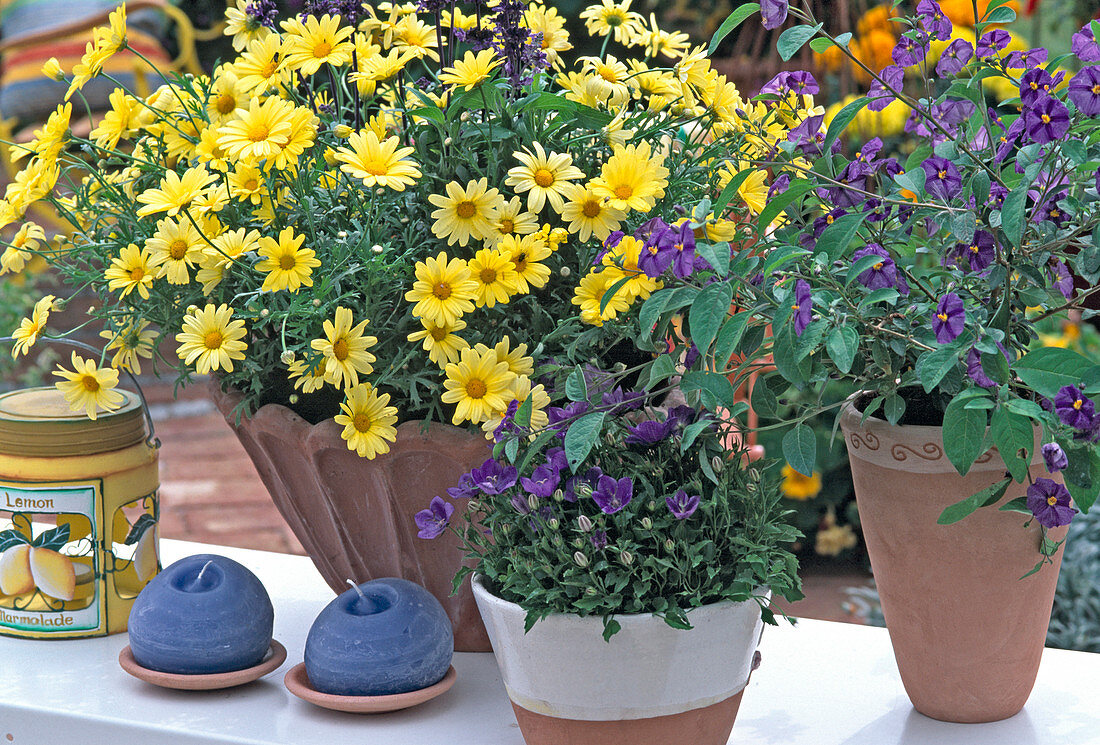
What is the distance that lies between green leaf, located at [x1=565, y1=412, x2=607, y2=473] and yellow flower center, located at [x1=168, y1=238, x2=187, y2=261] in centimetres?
29

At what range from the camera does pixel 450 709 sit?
0.76 metres

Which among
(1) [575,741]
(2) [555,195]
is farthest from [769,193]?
(1) [575,741]

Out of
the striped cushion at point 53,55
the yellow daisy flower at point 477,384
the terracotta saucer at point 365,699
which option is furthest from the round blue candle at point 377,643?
the striped cushion at point 53,55

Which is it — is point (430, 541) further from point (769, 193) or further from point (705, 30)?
point (705, 30)

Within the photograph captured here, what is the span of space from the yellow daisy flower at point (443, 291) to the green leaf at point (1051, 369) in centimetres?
32

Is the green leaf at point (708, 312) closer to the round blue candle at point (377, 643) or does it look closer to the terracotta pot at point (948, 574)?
the terracotta pot at point (948, 574)

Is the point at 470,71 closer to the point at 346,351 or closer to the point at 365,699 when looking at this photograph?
the point at 346,351

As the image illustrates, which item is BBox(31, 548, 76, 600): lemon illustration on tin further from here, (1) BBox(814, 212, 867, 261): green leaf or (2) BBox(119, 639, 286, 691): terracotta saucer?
(1) BBox(814, 212, 867, 261): green leaf

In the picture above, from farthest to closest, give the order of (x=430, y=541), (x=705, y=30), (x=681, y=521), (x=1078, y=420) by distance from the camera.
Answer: (x=705, y=30), (x=430, y=541), (x=681, y=521), (x=1078, y=420)

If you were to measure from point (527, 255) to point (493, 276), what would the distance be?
26 mm

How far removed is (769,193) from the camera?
2.42 ft

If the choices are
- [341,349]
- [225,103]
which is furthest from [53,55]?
[341,349]

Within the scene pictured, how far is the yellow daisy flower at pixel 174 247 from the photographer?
72cm

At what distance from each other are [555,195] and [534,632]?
10.4 inches
